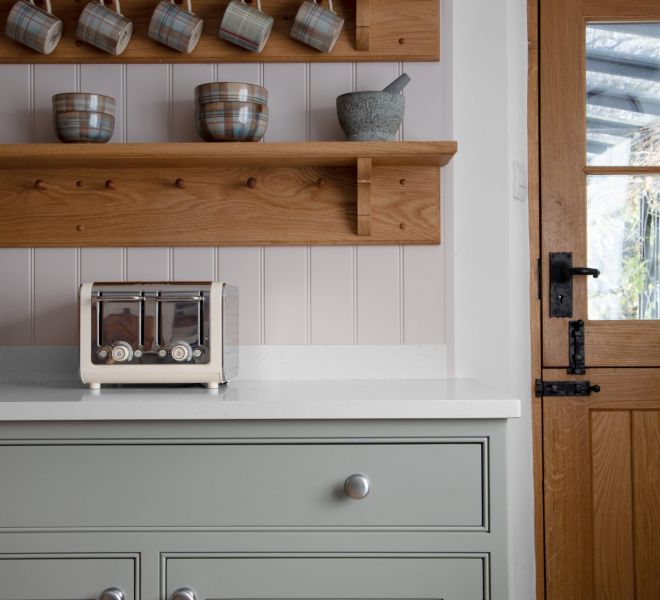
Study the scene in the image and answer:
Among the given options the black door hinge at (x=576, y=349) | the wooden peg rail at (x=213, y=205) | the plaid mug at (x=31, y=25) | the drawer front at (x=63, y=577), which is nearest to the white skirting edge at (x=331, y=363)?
the wooden peg rail at (x=213, y=205)

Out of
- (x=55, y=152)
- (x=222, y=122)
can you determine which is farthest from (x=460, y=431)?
(x=55, y=152)

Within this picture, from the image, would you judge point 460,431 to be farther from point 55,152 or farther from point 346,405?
point 55,152

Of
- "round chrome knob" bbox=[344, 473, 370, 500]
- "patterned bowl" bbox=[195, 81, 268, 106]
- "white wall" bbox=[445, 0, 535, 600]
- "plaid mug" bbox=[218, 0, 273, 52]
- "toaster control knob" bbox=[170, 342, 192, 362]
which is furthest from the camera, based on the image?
"white wall" bbox=[445, 0, 535, 600]

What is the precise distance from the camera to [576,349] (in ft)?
6.18

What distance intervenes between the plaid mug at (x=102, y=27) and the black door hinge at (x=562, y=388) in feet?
4.24

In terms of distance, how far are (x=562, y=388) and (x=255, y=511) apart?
0.93m

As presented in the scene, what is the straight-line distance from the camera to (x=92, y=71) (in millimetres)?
1802

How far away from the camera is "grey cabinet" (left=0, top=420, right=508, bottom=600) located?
4.18 ft

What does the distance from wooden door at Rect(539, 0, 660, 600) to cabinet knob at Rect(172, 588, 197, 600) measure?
3.19ft

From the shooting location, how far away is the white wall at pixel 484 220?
A: 181 centimetres

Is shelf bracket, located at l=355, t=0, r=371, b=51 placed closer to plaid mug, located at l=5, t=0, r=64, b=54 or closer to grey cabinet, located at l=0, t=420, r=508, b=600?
plaid mug, located at l=5, t=0, r=64, b=54

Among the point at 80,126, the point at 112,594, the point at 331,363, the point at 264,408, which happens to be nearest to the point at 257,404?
the point at 264,408

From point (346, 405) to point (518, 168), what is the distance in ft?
2.94

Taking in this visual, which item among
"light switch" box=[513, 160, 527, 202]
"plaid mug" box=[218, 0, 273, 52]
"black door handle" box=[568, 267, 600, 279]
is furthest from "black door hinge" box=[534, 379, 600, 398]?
"plaid mug" box=[218, 0, 273, 52]
